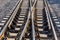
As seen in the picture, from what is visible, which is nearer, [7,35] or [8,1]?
[7,35]

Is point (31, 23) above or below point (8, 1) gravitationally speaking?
below

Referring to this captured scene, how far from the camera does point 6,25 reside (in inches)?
267

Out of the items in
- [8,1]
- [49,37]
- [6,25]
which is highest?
[8,1]

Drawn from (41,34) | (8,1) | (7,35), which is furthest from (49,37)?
(8,1)

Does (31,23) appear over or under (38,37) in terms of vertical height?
over

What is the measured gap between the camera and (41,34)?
654 cm

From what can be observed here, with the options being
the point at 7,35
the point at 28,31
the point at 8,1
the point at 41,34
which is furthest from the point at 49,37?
the point at 8,1

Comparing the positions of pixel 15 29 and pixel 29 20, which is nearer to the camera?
pixel 15 29

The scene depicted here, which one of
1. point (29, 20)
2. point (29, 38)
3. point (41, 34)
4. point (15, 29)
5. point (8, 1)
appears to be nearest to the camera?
point (29, 38)

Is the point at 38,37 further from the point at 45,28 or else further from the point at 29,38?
the point at 45,28

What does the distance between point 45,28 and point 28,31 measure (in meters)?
0.75

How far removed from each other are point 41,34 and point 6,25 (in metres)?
1.22

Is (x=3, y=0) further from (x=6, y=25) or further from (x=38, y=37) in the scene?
(x=38, y=37)

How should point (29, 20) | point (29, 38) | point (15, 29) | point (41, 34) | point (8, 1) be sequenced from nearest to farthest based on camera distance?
1. point (29, 38)
2. point (41, 34)
3. point (15, 29)
4. point (29, 20)
5. point (8, 1)
